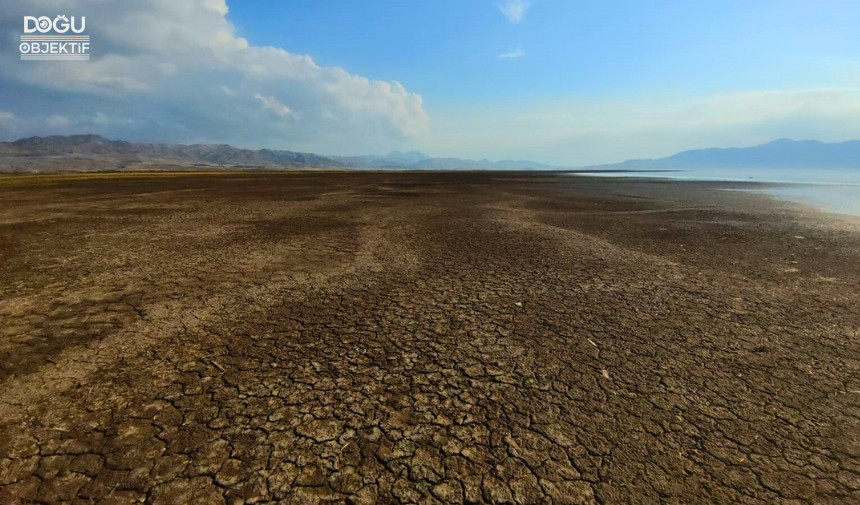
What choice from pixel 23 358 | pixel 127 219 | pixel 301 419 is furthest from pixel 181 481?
pixel 127 219

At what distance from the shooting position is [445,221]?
49.3ft

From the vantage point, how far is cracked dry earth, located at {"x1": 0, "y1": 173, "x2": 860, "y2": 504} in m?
2.68

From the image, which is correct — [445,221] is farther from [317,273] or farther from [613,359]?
[613,359]

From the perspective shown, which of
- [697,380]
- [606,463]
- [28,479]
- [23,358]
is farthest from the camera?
[23,358]

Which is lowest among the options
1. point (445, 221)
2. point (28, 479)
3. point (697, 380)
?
point (28, 479)

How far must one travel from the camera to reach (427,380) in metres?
3.88

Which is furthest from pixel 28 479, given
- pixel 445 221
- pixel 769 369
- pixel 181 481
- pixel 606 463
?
pixel 445 221

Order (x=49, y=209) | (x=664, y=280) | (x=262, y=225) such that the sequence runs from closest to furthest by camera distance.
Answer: (x=664, y=280)
(x=262, y=225)
(x=49, y=209)

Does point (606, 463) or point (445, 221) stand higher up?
point (445, 221)

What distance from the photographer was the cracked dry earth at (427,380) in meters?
2.68

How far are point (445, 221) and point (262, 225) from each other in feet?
22.3

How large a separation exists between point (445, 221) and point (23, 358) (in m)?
12.2

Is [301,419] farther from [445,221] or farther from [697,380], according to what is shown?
[445,221]

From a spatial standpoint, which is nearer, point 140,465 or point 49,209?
point 140,465
